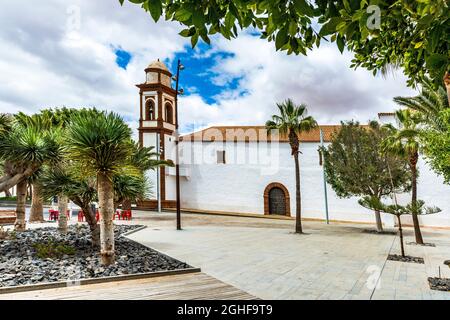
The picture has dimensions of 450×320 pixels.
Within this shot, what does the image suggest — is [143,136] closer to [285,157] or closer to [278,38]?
[285,157]

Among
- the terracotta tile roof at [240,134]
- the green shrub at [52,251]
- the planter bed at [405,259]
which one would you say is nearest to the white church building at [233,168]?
the terracotta tile roof at [240,134]

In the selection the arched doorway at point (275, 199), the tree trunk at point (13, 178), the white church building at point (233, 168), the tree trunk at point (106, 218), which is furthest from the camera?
the arched doorway at point (275, 199)

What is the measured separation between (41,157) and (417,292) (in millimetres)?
10662

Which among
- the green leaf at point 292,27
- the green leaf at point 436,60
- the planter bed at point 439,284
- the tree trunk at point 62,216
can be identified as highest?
the green leaf at point 292,27

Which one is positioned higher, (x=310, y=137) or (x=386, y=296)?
(x=310, y=137)

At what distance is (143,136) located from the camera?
99.7ft

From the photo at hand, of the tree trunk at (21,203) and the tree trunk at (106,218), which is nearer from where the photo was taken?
the tree trunk at (106,218)

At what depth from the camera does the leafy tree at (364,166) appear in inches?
744

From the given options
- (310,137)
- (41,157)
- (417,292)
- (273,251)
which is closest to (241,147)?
(310,137)

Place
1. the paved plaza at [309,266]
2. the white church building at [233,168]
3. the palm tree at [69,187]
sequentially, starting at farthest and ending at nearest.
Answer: the white church building at [233,168] → the palm tree at [69,187] → the paved plaza at [309,266]

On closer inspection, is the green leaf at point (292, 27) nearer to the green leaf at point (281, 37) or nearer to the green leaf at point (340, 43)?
the green leaf at point (281, 37)

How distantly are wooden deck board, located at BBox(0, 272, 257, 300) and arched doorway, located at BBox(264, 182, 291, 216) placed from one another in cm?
2255

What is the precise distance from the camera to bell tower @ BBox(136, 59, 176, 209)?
30.1m

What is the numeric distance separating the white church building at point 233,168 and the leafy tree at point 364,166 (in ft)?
22.2
